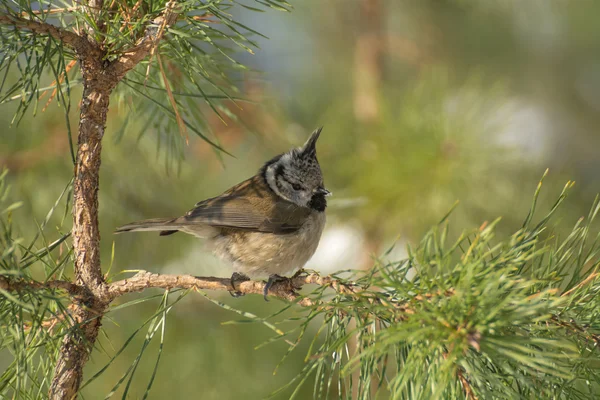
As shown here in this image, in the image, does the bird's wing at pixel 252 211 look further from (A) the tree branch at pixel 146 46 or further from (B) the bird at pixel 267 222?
(A) the tree branch at pixel 146 46

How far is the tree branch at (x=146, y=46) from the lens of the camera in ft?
3.97

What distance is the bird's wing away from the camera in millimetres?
2299

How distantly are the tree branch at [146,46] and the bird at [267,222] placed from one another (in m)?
0.89

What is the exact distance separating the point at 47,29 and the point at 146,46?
7.2 inches

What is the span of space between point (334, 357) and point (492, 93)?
1601 millimetres

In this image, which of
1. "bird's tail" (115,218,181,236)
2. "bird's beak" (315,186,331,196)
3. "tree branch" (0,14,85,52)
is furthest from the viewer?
"bird's beak" (315,186,331,196)

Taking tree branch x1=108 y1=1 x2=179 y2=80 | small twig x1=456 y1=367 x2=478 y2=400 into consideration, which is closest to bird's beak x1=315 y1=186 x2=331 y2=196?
tree branch x1=108 y1=1 x2=179 y2=80

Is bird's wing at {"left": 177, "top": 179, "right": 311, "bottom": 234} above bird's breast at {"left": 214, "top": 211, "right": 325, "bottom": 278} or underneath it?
above

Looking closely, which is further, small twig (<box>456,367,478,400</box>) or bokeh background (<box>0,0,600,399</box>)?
bokeh background (<box>0,0,600,399</box>)

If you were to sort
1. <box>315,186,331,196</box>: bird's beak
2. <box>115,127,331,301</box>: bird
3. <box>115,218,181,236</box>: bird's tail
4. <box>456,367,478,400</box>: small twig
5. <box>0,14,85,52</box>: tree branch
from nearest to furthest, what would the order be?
<box>456,367,478,400</box>: small twig → <box>0,14,85,52</box>: tree branch → <box>115,218,181,236</box>: bird's tail → <box>115,127,331,301</box>: bird → <box>315,186,331,196</box>: bird's beak

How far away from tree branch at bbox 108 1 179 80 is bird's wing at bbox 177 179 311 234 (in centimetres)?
100

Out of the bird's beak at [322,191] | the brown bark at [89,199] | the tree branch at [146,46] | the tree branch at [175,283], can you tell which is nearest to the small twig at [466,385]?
the tree branch at [175,283]

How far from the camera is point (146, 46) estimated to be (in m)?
1.22

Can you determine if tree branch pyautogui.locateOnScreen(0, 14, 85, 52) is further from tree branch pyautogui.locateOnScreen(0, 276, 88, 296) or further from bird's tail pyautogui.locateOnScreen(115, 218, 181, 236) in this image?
bird's tail pyautogui.locateOnScreen(115, 218, 181, 236)
